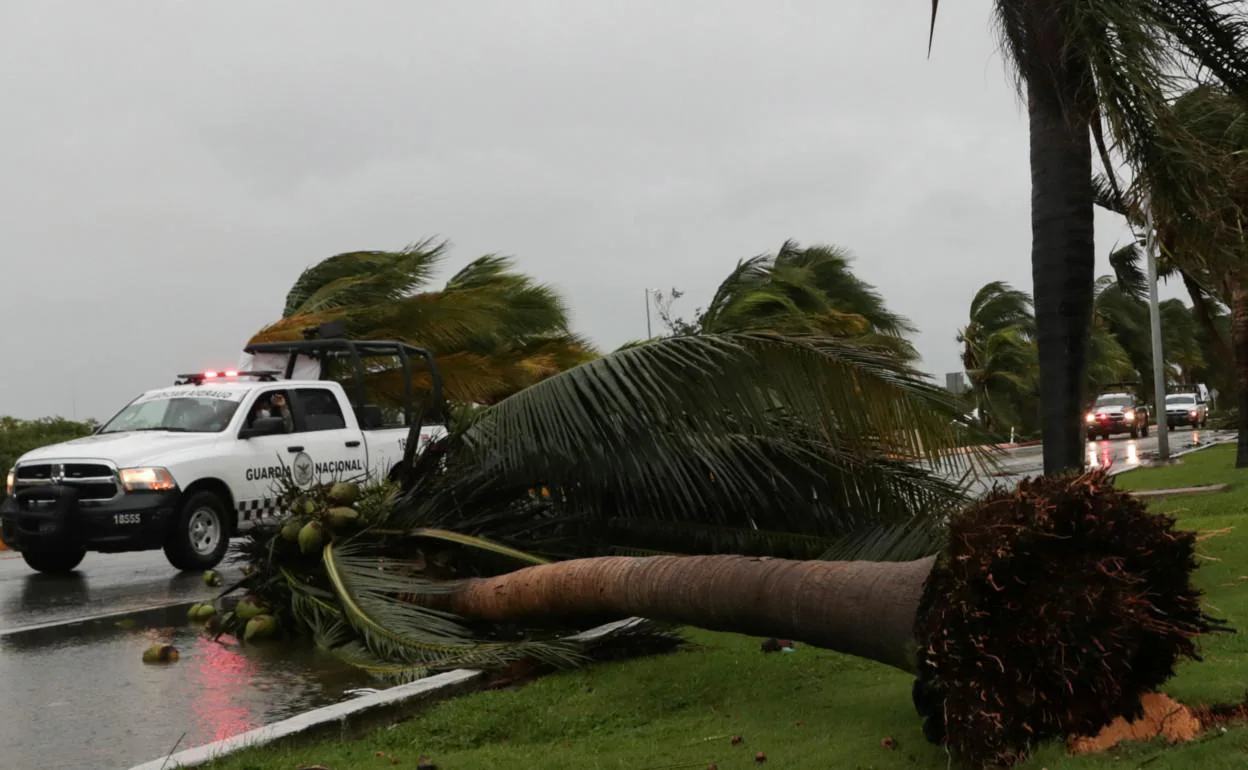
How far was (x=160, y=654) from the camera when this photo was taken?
7.70 meters

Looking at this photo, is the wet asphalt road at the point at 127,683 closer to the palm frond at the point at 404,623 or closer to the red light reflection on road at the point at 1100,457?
the red light reflection on road at the point at 1100,457

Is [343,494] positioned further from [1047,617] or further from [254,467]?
[1047,617]

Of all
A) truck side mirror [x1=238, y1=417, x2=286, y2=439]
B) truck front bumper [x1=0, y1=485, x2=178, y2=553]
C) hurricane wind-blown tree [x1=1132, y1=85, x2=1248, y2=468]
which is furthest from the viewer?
truck side mirror [x1=238, y1=417, x2=286, y2=439]

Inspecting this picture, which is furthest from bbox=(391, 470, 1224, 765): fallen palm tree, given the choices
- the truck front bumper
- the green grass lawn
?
the truck front bumper

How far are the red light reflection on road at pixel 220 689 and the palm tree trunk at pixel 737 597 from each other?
1.14 metres

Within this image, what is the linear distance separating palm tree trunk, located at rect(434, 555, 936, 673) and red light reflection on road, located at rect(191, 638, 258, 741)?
1135 mm

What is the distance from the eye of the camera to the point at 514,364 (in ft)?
73.0

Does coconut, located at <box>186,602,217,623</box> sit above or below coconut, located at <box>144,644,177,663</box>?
above

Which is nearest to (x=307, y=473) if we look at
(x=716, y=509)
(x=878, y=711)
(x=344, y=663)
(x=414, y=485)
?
(x=414, y=485)

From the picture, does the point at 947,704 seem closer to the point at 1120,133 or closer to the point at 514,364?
the point at 1120,133

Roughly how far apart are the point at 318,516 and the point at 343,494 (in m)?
0.22

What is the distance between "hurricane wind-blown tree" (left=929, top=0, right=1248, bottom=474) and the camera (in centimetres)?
768

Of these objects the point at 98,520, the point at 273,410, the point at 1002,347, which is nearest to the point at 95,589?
the point at 98,520

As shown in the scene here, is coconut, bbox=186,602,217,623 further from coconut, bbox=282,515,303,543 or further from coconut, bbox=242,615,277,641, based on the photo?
coconut, bbox=282,515,303,543
